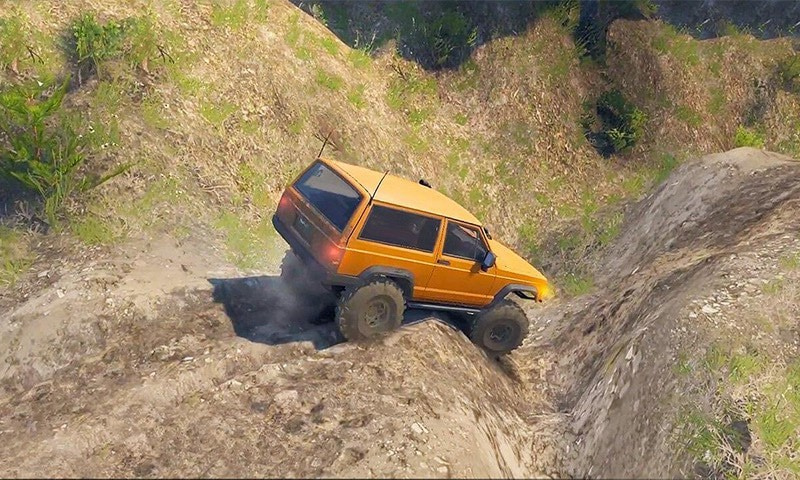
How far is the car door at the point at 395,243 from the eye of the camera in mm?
7383

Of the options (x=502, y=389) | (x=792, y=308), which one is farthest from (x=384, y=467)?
(x=792, y=308)

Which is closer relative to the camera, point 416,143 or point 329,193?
point 329,193

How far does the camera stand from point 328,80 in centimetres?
1408

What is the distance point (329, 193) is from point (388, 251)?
124 centimetres

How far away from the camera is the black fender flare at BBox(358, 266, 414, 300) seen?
7.56 metres

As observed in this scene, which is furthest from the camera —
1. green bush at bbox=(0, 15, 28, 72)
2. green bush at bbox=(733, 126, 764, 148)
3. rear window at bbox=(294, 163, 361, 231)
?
green bush at bbox=(733, 126, 764, 148)

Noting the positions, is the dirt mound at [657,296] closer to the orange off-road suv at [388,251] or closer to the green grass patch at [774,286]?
the green grass patch at [774,286]

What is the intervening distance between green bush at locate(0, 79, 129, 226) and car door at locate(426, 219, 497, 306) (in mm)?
6125

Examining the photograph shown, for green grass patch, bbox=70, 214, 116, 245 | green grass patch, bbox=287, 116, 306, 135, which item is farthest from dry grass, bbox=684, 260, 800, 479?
green grass patch, bbox=287, 116, 306, 135

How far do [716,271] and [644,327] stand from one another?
1.68 meters

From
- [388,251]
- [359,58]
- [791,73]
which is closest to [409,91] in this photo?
[359,58]

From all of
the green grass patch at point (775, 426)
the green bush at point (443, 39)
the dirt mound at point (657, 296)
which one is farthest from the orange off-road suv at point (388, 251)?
the green bush at point (443, 39)

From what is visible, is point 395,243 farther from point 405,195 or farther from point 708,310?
point 708,310

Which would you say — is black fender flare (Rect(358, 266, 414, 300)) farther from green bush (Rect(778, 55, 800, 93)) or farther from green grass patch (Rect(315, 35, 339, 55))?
green bush (Rect(778, 55, 800, 93))
